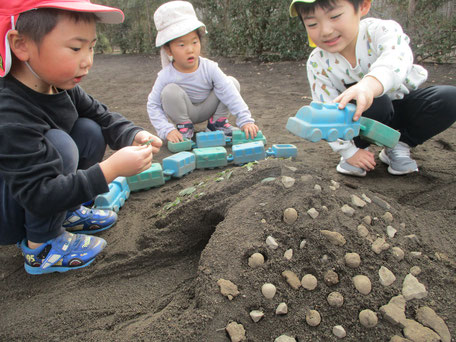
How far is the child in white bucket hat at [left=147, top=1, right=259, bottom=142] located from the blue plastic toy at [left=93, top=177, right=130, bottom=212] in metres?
0.92

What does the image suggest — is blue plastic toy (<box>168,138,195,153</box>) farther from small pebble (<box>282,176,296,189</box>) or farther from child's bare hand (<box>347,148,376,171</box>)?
small pebble (<box>282,176,296,189</box>)

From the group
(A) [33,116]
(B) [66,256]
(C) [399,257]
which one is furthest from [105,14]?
(C) [399,257]

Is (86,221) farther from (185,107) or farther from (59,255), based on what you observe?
(185,107)

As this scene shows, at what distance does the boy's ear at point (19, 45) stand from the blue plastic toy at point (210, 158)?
1445 millimetres

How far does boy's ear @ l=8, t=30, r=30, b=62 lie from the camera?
1.30 meters

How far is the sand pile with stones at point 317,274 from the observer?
1132mm

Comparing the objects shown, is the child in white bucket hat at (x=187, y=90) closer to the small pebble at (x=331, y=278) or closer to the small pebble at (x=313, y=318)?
the small pebble at (x=331, y=278)

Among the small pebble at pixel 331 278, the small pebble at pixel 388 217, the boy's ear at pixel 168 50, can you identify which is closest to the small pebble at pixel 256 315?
the small pebble at pixel 331 278

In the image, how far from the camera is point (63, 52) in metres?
1.36

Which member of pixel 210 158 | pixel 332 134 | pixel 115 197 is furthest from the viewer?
pixel 210 158

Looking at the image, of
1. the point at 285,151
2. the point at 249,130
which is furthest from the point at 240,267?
the point at 249,130

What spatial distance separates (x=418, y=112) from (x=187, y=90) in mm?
1937

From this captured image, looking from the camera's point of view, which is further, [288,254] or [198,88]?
[198,88]

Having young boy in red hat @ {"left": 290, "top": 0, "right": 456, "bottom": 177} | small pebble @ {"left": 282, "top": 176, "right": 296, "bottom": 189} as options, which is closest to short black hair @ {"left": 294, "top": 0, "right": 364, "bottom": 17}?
young boy in red hat @ {"left": 290, "top": 0, "right": 456, "bottom": 177}
